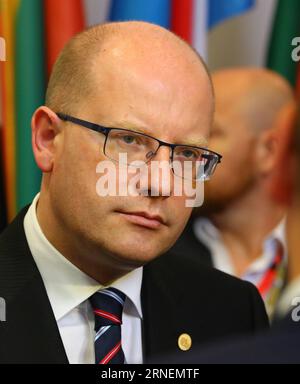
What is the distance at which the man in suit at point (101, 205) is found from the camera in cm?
128

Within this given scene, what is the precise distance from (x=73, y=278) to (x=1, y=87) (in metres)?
1.21

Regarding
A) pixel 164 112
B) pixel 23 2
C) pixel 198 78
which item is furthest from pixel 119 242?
pixel 23 2

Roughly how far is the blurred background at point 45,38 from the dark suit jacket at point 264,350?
65.2 inches

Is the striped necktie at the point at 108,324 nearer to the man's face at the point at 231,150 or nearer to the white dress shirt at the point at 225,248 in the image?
the white dress shirt at the point at 225,248

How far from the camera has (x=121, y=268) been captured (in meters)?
1.36

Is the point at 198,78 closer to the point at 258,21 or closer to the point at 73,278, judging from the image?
the point at 73,278

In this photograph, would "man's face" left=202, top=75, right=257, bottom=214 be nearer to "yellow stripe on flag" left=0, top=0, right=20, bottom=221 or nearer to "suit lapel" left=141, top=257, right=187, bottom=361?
"yellow stripe on flag" left=0, top=0, right=20, bottom=221

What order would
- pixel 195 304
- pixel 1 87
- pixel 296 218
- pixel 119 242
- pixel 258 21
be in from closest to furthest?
pixel 296 218, pixel 119 242, pixel 195 304, pixel 1 87, pixel 258 21

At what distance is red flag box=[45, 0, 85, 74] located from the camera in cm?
238

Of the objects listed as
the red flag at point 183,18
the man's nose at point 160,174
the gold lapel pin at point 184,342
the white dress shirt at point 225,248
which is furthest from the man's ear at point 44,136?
the red flag at point 183,18

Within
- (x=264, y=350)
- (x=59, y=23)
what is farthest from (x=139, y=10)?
(x=264, y=350)

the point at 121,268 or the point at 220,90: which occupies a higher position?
the point at 220,90

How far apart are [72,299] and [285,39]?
5.70 feet
